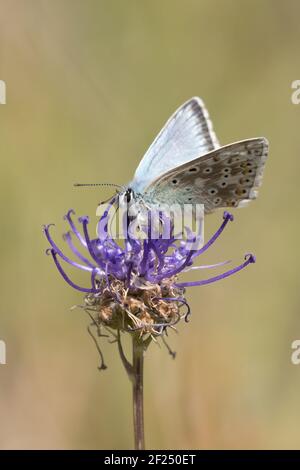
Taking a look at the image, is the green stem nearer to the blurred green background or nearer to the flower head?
the flower head

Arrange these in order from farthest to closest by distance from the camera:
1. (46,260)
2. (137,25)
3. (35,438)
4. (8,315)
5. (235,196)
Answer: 1. (137,25)
2. (46,260)
3. (8,315)
4. (35,438)
5. (235,196)

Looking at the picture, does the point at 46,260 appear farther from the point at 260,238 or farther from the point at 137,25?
the point at 137,25

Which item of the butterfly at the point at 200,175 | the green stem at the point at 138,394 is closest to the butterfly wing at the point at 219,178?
the butterfly at the point at 200,175

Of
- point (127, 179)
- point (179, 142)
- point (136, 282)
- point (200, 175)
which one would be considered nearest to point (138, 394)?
point (136, 282)

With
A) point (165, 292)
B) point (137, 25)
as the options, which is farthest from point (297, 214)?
point (165, 292)

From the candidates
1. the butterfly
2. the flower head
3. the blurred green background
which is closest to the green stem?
the flower head
